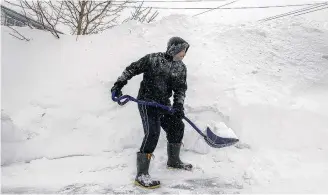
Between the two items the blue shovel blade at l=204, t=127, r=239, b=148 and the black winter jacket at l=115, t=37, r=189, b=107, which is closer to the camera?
the black winter jacket at l=115, t=37, r=189, b=107

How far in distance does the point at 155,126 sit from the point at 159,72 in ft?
1.95

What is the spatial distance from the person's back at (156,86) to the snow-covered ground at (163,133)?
1.41 feet

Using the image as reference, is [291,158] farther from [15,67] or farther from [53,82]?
[15,67]

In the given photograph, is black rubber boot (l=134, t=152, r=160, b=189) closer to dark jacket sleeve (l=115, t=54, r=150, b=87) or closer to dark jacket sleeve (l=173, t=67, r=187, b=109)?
dark jacket sleeve (l=173, t=67, r=187, b=109)

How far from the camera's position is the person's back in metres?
3.93

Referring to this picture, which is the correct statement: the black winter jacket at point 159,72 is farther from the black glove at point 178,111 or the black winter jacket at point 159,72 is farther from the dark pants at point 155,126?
the dark pants at point 155,126

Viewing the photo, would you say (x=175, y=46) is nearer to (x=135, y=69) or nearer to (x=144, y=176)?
(x=135, y=69)

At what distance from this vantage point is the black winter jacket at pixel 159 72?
4.05 metres

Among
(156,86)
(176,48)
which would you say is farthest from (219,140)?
(176,48)

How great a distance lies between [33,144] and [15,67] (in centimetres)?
→ 193

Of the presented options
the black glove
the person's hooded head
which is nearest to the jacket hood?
the person's hooded head

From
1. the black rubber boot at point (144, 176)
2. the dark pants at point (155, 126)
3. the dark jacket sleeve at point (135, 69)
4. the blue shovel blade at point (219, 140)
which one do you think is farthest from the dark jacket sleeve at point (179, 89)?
the black rubber boot at point (144, 176)

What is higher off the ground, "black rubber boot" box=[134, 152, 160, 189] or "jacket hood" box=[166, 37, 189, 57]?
"jacket hood" box=[166, 37, 189, 57]

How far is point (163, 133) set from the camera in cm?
501
